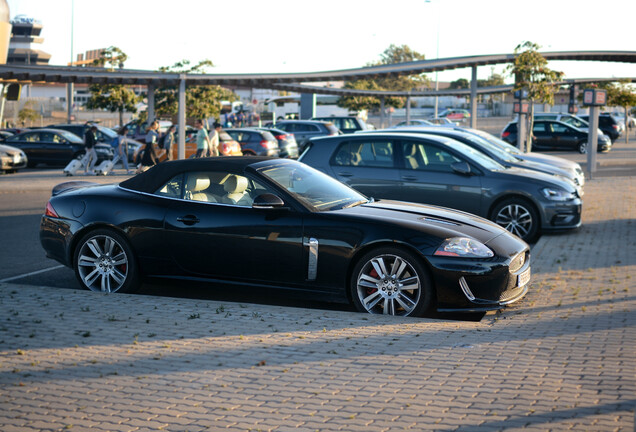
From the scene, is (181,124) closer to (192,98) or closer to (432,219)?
(432,219)

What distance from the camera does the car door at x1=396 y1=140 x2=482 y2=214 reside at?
11.9 m

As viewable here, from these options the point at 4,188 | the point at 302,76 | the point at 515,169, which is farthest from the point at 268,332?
the point at 302,76

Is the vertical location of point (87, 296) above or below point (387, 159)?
below

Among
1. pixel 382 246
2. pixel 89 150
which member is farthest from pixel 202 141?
pixel 382 246

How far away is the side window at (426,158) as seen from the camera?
39.3ft

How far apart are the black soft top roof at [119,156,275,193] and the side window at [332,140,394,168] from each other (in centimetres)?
414

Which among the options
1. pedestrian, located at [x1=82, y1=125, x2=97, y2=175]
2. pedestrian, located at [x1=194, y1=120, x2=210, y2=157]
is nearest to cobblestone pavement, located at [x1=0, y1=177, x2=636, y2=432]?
pedestrian, located at [x1=194, y1=120, x2=210, y2=157]

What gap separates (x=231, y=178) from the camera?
779 centimetres

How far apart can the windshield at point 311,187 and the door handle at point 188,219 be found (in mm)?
786

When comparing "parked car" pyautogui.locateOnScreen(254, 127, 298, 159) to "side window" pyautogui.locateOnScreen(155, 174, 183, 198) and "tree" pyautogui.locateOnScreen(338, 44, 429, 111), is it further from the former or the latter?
"side window" pyautogui.locateOnScreen(155, 174, 183, 198)

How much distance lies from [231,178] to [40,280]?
2851 mm

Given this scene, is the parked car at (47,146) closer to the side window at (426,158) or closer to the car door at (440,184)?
the side window at (426,158)

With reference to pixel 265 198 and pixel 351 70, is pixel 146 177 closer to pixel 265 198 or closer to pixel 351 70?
pixel 265 198

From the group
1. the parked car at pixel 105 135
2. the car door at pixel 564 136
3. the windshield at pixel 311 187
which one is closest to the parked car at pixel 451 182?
the windshield at pixel 311 187
